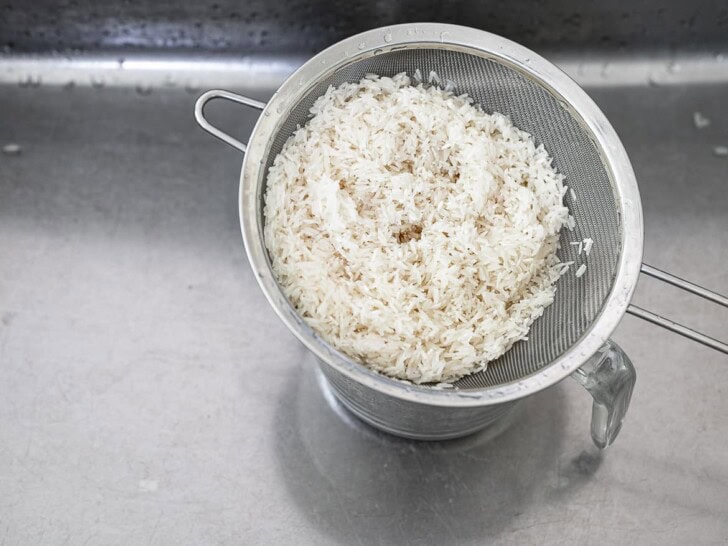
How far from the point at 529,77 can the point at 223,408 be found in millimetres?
775

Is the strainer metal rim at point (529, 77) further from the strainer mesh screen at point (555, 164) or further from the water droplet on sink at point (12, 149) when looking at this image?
the water droplet on sink at point (12, 149)

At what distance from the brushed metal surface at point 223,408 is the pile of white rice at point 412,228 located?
0.32 m

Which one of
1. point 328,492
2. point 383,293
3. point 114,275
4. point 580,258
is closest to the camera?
point 383,293

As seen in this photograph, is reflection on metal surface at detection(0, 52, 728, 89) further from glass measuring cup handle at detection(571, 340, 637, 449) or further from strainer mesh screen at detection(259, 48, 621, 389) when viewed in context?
glass measuring cup handle at detection(571, 340, 637, 449)

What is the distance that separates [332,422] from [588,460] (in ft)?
1.52

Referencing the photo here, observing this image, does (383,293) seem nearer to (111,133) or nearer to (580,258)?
(580,258)

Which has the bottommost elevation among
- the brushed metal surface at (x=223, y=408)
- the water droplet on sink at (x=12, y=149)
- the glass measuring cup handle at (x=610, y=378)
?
the brushed metal surface at (x=223, y=408)

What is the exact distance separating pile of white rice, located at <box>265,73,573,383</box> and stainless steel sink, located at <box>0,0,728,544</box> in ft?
1.09

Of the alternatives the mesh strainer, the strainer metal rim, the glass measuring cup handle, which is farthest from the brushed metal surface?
the strainer metal rim

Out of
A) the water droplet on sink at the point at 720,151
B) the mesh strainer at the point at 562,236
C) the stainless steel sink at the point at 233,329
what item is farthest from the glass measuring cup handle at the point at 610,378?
the water droplet on sink at the point at 720,151

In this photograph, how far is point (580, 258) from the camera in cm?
117

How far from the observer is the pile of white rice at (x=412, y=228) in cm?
106

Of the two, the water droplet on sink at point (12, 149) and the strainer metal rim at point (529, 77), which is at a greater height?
the strainer metal rim at point (529, 77)

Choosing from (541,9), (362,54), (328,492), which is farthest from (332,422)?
(541,9)
